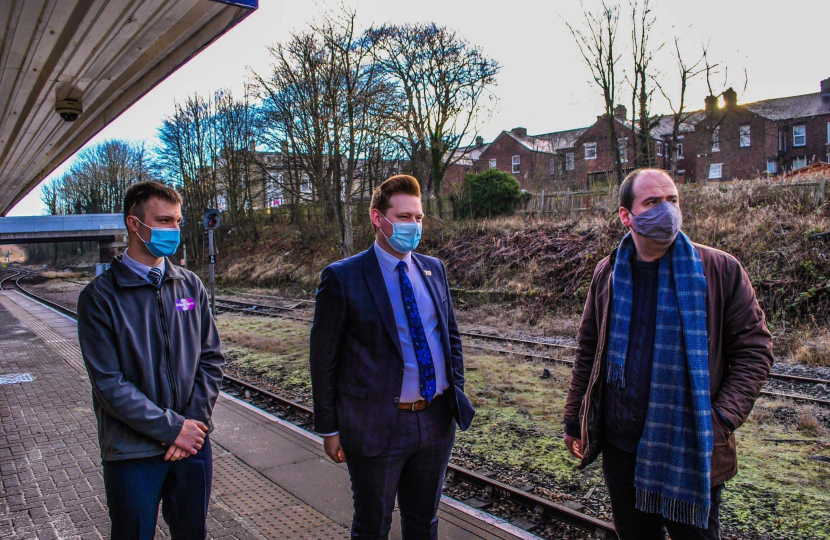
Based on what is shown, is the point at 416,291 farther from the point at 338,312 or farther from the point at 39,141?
the point at 39,141

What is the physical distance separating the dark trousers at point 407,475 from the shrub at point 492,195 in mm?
19920

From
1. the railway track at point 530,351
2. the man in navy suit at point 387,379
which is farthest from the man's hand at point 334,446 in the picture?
the railway track at point 530,351

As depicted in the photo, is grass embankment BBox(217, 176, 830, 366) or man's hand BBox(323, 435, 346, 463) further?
grass embankment BBox(217, 176, 830, 366)

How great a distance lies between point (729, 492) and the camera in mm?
4707

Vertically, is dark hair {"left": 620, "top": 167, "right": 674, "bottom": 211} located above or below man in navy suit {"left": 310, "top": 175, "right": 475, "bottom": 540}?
above

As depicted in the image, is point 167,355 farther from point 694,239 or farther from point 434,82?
point 434,82

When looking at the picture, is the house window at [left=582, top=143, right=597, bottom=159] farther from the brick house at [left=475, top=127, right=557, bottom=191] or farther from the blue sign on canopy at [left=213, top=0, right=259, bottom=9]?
the blue sign on canopy at [left=213, top=0, right=259, bottom=9]

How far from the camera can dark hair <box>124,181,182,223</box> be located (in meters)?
2.81

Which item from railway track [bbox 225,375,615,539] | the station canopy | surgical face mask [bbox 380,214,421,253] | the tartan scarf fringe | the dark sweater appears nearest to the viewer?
the tartan scarf fringe

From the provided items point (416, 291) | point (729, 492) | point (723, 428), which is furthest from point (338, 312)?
point (729, 492)

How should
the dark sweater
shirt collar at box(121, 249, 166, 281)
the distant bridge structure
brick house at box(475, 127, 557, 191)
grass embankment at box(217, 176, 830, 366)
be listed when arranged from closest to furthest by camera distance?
1. the dark sweater
2. shirt collar at box(121, 249, 166, 281)
3. grass embankment at box(217, 176, 830, 366)
4. the distant bridge structure
5. brick house at box(475, 127, 557, 191)

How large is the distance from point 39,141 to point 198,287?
20.9ft

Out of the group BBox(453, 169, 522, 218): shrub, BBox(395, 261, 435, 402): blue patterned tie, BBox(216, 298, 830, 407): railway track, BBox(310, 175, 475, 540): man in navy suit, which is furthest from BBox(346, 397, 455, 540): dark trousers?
BBox(453, 169, 522, 218): shrub

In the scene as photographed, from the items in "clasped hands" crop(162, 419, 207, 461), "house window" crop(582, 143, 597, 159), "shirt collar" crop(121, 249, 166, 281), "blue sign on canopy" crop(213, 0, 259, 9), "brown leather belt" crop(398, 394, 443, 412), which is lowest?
"clasped hands" crop(162, 419, 207, 461)
